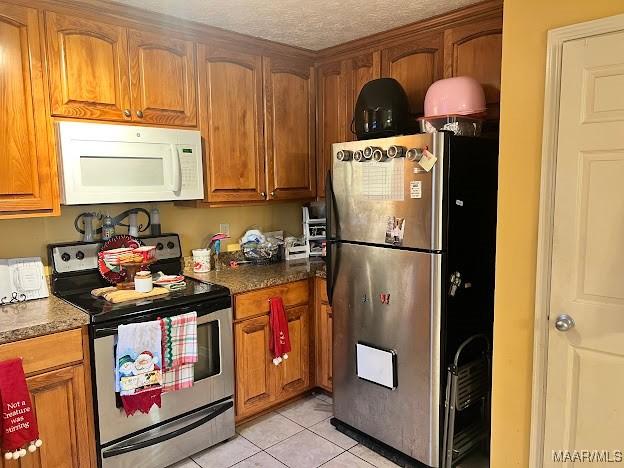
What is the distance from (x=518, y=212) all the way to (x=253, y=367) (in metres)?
1.65

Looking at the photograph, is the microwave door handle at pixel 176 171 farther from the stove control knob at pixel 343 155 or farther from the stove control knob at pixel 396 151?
the stove control knob at pixel 396 151

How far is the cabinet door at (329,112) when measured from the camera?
3.12 m

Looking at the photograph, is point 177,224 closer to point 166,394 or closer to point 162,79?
point 162,79

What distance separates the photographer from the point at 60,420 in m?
1.97

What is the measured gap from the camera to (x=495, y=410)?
6.47 feet

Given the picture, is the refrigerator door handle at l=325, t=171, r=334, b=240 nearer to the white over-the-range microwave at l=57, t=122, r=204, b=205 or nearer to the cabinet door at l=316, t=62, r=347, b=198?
the cabinet door at l=316, t=62, r=347, b=198

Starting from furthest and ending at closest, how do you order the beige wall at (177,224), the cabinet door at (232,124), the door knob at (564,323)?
the cabinet door at (232,124)
the beige wall at (177,224)
the door knob at (564,323)

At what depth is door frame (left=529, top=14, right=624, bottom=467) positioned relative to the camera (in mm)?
1642

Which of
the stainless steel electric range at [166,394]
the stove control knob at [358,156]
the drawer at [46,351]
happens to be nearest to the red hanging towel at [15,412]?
the drawer at [46,351]

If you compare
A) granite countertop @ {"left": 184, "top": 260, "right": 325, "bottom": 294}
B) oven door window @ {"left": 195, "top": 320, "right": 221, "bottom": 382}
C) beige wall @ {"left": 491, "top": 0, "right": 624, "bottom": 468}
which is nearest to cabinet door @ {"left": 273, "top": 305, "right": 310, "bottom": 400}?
granite countertop @ {"left": 184, "top": 260, "right": 325, "bottom": 294}

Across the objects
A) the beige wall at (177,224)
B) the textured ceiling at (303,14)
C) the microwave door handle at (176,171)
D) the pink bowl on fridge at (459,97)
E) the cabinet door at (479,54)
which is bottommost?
the beige wall at (177,224)

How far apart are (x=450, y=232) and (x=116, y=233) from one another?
1.82 m

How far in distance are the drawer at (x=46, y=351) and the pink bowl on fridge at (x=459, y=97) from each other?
1.96 m

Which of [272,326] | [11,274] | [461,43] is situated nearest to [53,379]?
[11,274]
